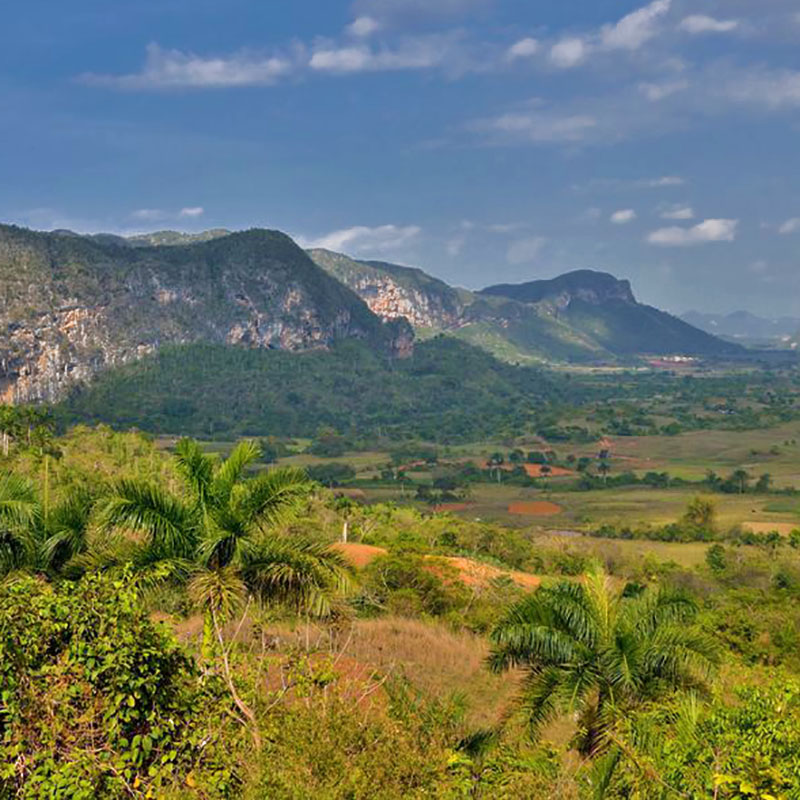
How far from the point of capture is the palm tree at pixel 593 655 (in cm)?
1181

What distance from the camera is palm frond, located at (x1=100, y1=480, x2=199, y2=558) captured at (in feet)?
38.3

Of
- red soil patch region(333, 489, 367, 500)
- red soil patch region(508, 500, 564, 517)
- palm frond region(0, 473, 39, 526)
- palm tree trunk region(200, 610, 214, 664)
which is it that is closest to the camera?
palm tree trunk region(200, 610, 214, 664)

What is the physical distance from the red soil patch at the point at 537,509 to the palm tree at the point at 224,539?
8006 cm

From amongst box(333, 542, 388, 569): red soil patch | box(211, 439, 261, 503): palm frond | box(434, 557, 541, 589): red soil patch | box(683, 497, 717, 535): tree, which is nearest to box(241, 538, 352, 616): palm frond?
box(211, 439, 261, 503): palm frond

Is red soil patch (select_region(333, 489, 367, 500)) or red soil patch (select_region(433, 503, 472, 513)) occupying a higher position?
red soil patch (select_region(333, 489, 367, 500))

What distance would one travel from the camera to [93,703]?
789 centimetres

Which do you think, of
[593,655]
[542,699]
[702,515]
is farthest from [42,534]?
[702,515]

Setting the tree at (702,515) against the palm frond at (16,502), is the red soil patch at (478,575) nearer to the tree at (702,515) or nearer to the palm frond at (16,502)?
the palm frond at (16,502)

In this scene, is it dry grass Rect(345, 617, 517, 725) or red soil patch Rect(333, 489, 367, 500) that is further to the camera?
red soil patch Rect(333, 489, 367, 500)

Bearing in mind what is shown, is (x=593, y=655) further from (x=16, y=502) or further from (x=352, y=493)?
(x=352, y=493)

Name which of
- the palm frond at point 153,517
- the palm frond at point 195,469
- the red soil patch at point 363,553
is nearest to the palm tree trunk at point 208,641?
the palm frond at point 153,517

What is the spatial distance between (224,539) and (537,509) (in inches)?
3345

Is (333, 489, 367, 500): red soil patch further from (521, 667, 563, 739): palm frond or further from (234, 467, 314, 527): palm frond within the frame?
(521, 667, 563, 739): palm frond

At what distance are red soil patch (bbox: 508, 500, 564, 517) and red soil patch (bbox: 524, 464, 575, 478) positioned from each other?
21554 mm
